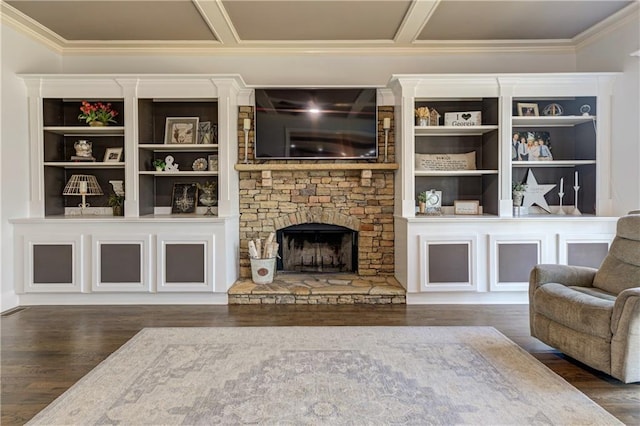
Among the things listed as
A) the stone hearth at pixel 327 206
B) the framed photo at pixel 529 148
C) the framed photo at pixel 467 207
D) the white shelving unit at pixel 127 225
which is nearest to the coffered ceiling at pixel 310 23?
the white shelving unit at pixel 127 225

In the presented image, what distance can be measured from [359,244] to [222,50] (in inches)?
110

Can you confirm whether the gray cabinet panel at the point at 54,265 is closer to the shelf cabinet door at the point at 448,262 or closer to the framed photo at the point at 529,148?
the shelf cabinet door at the point at 448,262

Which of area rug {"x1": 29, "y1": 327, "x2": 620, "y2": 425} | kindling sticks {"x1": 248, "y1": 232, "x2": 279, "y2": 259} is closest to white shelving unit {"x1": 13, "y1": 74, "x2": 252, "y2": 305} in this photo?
kindling sticks {"x1": 248, "y1": 232, "x2": 279, "y2": 259}

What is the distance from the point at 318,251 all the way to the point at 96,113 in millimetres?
2950

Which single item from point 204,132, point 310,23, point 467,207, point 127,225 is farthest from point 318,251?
point 310,23

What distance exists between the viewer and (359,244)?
5.04 meters

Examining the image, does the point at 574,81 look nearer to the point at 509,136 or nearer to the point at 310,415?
the point at 509,136

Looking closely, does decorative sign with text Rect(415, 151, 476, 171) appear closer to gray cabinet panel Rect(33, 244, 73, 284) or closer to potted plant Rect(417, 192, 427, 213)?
potted plant Rect(417, 192, 427, 213)

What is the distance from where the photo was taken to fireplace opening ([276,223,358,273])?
17.1 feet

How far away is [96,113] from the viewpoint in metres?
4.56

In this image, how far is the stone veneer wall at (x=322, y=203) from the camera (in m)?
4.99

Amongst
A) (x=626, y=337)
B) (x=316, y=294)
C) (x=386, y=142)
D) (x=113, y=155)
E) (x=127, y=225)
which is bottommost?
(x=316, y=294)

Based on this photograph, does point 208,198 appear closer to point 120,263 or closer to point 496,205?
point 120,263

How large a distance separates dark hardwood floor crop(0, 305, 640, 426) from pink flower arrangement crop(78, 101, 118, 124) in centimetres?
199
